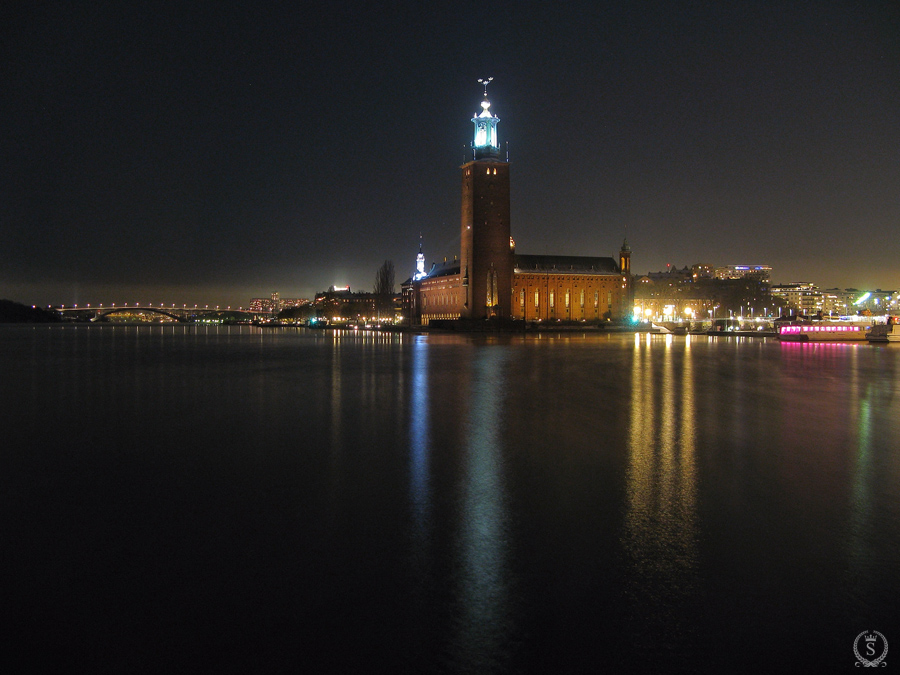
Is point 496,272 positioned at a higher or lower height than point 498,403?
higher

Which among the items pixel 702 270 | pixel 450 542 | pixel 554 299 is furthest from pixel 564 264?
pixel 450 542

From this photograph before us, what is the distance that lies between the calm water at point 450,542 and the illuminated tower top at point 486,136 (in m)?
76.0

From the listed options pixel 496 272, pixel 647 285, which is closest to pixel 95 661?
pixel 496 272

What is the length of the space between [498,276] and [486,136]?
18477 mm

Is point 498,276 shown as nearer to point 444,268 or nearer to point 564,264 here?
point 564,264

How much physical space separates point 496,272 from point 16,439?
243ft

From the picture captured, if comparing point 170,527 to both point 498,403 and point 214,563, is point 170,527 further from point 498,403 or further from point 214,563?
point 498,403

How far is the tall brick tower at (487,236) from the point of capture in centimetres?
8000

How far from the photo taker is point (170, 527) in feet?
16.4

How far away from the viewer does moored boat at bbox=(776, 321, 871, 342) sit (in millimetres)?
47459

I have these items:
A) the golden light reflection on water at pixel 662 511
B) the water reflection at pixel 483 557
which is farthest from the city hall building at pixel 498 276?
the water reflection at pixel 483 557

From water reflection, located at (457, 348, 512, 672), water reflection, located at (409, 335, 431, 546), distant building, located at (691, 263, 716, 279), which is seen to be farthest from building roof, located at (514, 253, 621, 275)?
water reflection, located at (457, 348, 512, 672)

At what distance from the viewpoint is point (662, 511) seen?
209 inches

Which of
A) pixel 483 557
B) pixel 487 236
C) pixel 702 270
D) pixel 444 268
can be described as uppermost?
pixel 702 270
